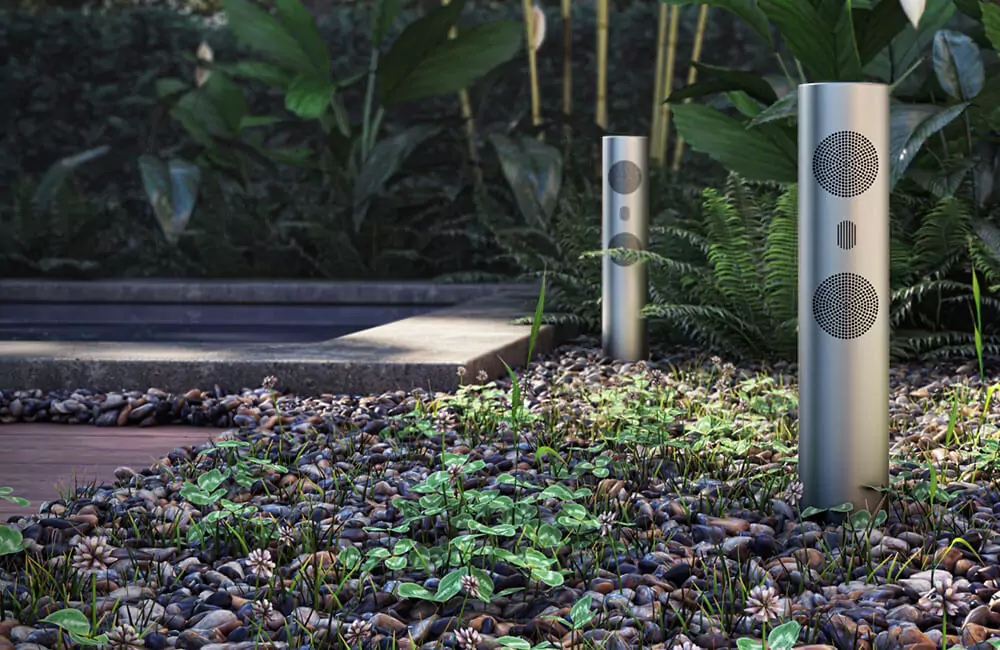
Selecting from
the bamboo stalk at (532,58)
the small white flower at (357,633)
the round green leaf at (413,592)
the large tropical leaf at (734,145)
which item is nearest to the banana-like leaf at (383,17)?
the bamboo stalk at (532,58)

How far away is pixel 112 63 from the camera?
8766mm

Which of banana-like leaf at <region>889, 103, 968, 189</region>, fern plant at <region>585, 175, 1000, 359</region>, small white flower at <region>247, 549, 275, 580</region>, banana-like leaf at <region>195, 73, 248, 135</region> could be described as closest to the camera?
small white flower at <region>247, 549, 275, 580</region>

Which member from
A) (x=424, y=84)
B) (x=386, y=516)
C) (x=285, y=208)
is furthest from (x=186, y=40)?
(x=386, y=516)

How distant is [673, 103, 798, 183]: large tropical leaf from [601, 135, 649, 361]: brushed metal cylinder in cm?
28

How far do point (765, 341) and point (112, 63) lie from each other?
21.3 ft

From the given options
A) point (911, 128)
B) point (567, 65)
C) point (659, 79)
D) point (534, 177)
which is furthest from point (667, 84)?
point (911, 128)

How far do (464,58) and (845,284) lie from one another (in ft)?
15.7

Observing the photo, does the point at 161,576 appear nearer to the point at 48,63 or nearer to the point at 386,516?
the point at 386,516

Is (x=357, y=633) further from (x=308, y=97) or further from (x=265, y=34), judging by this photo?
(x=265, y=34)

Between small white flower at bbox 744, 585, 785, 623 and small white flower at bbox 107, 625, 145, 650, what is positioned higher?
small white flower at bbox 744, 585, 785, 623

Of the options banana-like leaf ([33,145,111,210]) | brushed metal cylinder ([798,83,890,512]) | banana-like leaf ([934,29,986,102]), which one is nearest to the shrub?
banana-like leaf ([33,145,111,210])

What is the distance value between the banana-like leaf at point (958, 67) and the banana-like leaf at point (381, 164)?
324cm

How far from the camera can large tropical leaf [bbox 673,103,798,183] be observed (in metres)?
4.05

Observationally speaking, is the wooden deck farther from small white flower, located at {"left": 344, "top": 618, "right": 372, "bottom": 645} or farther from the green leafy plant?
the green leafy plant
